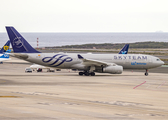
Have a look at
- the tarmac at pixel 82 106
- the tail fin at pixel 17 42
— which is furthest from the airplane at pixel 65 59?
the tarmac at pixel 82 106

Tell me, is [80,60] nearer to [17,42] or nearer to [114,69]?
[114,69]

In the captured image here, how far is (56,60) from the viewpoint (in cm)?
4481

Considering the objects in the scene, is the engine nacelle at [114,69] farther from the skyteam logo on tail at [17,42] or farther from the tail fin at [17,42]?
the skyteam logo on tail at [17,42]

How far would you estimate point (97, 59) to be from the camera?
4656 centimetres

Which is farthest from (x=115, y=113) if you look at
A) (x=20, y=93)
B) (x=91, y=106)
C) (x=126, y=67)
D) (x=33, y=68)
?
(x=33, y=68)

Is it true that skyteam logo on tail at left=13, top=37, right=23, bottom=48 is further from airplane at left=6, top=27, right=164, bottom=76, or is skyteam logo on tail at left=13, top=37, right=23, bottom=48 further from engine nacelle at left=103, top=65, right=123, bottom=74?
engine nacelle at left=103, top=65, right=123, bottom=74

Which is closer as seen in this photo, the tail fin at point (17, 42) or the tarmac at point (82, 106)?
the tarmac at point (82, 106)

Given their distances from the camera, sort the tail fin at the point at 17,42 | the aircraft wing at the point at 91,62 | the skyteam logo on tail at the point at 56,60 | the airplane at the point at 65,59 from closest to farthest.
A: the aircraft wing at the point at 91,62
the airplane at the point at 65,59
the skyteam logo on tail at the point at 56,60
the tail fin at the point at 17,42

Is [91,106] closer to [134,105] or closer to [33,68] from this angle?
[134,105]

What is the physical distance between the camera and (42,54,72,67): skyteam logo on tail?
4475 centimetres

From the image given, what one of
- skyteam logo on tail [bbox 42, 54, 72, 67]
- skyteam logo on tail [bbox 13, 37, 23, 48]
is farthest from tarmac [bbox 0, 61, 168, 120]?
skyteam logo on tail [bbox 13, 37, 23, 48]

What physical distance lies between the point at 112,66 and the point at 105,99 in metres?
21.2

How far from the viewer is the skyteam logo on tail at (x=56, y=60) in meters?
44.8


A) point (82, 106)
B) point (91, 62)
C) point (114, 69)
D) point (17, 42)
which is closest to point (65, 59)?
point (91, 62)
